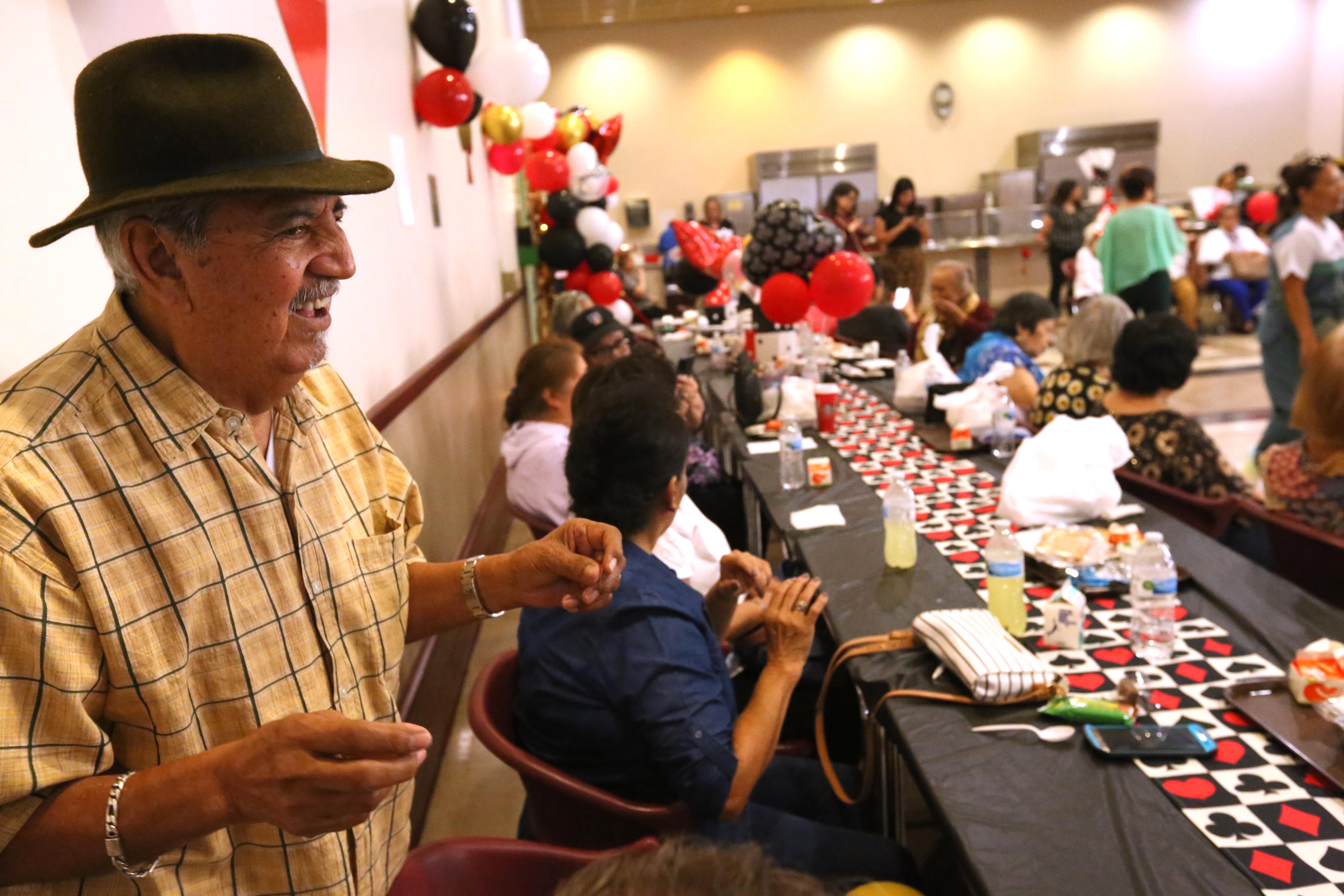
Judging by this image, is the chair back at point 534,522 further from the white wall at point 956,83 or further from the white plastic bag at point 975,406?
the white wall at point 956,83

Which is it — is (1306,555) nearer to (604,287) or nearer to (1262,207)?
(604,287)

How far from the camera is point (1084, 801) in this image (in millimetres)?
1280

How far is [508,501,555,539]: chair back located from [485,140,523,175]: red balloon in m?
4.41

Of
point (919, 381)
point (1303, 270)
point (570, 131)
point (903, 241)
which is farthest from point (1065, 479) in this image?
point (903, 241)

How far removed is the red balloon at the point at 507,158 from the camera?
6727 mm

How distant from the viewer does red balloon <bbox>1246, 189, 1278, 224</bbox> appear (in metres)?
9.98

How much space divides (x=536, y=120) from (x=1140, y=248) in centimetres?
416

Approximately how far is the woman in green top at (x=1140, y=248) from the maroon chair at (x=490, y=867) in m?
6.13

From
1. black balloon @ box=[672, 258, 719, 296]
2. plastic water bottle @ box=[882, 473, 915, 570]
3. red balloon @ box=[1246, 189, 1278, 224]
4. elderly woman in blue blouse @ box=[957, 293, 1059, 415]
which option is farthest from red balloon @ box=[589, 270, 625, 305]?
red balloon @ box=[1246, 189, 1278, 224]

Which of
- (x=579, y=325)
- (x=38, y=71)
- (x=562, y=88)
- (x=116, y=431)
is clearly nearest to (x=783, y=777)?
(x=116, y=431)

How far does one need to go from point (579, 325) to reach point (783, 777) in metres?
3.07

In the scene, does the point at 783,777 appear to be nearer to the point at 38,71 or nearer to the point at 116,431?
the point at 116,431

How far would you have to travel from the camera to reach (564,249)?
7105 mm

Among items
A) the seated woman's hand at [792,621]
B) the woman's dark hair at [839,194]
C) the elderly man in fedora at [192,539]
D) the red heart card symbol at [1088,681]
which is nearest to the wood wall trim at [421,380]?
the elderly man in fedora at [192,539]
